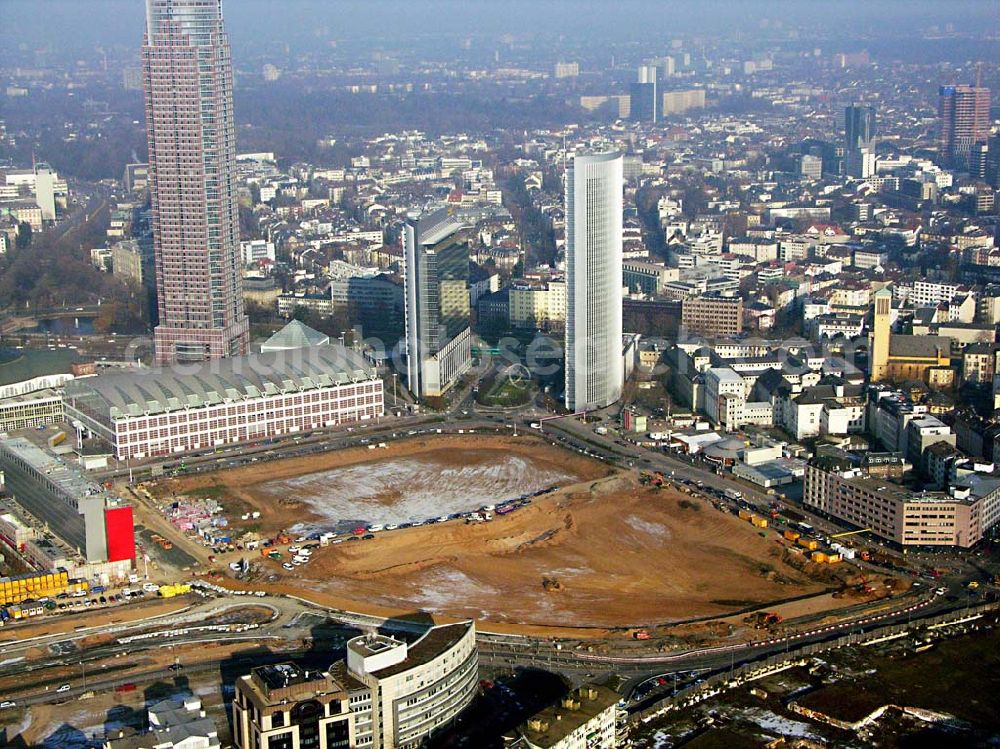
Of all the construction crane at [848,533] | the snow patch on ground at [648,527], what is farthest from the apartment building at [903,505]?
the snow patch on ground at [648,527]

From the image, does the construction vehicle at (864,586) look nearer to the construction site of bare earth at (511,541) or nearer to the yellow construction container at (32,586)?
the construction site of bare earth at (511,541)

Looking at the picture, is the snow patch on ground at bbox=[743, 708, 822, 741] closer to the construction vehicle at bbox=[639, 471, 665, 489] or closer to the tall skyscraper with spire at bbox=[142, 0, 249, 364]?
the construction vehicle at bbox=[639, 471, 665, 489]

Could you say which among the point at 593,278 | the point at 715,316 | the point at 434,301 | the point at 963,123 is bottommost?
the point at 715,316

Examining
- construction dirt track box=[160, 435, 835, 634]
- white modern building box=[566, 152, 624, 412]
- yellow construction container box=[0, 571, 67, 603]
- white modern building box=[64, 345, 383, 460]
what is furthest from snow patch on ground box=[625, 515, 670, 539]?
yellow construction container box=[0, 571, 67, 603]

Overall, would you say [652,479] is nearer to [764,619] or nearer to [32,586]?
[764,619]

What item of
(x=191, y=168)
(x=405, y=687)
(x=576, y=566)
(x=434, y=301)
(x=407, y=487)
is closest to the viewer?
(x=405, y=687)

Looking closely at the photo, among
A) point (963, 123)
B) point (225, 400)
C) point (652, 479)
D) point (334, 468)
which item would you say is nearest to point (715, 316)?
point (652, 479)
